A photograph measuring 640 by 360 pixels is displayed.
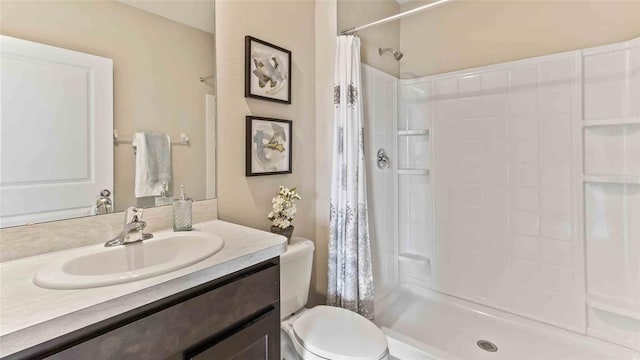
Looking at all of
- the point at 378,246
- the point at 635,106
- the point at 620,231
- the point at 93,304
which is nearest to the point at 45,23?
the point at 93,304

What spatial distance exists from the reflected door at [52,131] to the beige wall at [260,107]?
48 cm

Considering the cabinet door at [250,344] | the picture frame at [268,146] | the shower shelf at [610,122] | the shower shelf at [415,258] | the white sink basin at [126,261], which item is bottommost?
the shower shelf at [415,258]

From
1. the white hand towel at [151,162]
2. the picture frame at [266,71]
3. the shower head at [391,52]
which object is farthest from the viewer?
the shower head at [391,52]

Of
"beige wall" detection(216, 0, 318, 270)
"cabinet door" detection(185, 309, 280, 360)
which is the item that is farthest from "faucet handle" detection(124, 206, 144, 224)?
A: "cabinet door" detection(185, 309, 280, 360)

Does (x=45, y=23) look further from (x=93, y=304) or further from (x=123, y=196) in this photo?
Answer: (x=93, y=304)

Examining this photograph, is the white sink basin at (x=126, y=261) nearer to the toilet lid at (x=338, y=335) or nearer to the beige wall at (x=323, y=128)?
the toilet lid at (x=338, y=335)

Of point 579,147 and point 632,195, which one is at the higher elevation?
point 579,147

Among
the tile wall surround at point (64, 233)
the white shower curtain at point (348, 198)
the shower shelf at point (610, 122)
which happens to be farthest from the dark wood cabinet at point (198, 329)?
the shower shelf at point (610, 122)

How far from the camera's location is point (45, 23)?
3.22 ft

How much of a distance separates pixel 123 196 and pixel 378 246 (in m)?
1.68

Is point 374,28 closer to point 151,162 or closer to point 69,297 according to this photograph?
point 151,162

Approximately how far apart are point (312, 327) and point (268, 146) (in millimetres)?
947

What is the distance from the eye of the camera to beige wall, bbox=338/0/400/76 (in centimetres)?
197

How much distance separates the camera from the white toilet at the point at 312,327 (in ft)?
4.09
